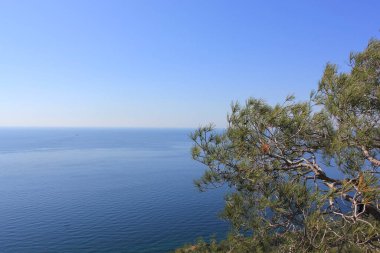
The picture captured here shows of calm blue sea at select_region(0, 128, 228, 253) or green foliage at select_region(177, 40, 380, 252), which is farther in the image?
calm blue sea at select_region(0, 128, 228, 253)

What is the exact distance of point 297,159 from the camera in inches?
341

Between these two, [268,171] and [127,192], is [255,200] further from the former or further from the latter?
[127,192]

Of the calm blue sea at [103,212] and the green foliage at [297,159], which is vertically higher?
the green foliage at [297,159]

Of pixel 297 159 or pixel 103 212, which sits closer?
pixel 297 159

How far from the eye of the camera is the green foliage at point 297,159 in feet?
23.0

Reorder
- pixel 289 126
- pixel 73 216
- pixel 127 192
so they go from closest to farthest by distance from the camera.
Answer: pixel 289 126 → pixel 73 216 → pixel 127 192

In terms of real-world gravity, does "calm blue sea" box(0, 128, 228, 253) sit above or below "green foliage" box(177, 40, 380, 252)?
below

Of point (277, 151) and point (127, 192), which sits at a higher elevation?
point (277, 151)

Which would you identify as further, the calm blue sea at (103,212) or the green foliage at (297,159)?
the calm blue sea at (103,212)

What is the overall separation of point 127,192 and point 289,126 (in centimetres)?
A: 6085

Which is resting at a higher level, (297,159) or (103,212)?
(297,159)

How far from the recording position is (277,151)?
28.3 ft

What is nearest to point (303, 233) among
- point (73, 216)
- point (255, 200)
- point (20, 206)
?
point (255, 200)

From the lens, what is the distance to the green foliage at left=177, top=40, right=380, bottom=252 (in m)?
A: 7.01
